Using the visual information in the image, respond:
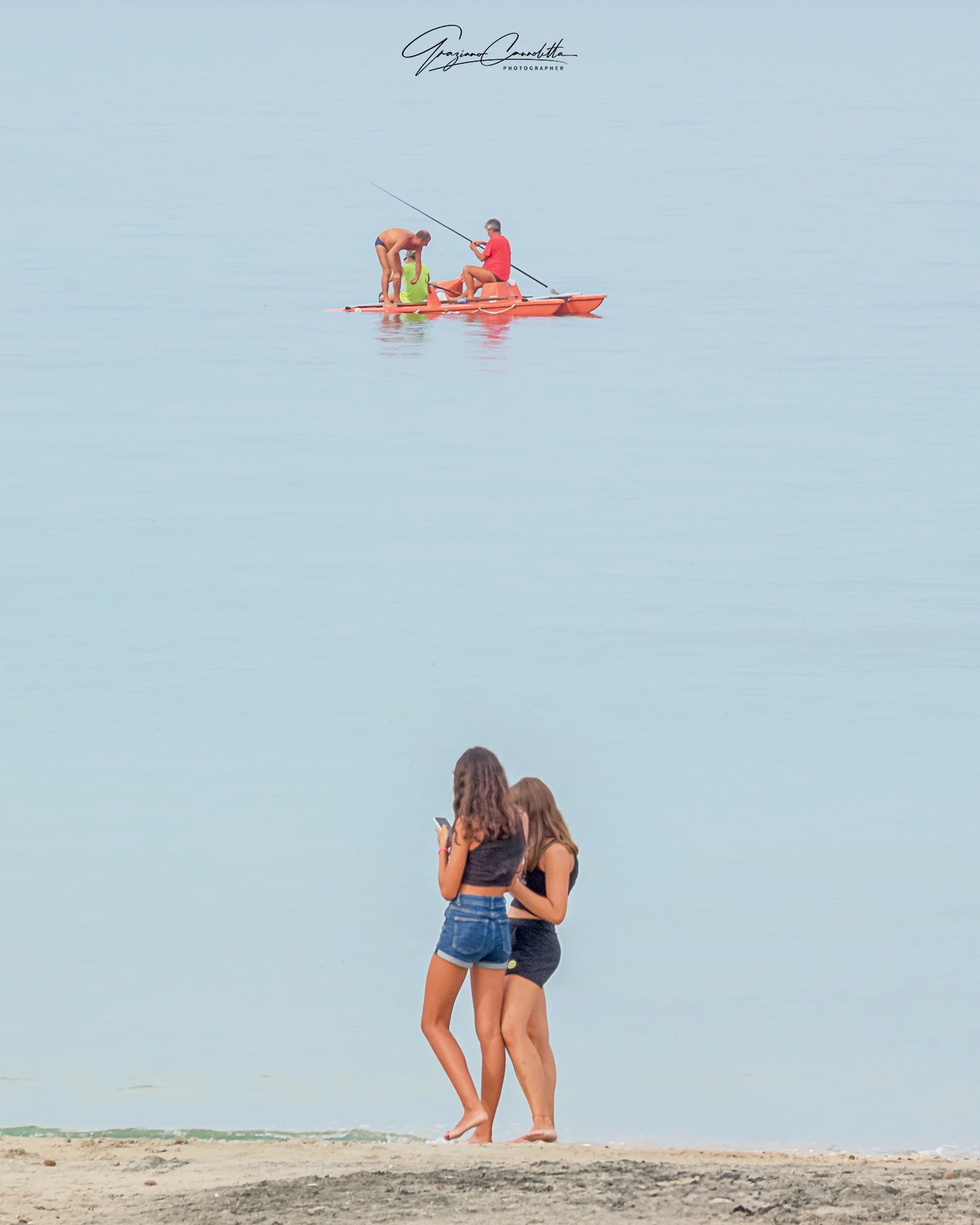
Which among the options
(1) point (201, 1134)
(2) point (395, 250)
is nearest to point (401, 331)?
(2) point (395, 250)

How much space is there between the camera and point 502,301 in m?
26.6

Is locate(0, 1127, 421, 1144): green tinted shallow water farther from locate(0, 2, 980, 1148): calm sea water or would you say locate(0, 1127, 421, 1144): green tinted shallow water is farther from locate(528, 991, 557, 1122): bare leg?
locate(528, 991, 557, 1122): bare leg

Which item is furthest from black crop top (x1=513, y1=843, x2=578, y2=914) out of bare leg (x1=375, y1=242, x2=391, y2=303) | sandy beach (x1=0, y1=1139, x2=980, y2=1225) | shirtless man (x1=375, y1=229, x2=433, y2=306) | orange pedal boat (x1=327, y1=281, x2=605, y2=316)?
orange pedal boat (x1=327, y1=281, x2=605, y2=316)

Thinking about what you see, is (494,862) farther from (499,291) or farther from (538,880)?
(499,291)

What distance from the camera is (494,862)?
6191mm

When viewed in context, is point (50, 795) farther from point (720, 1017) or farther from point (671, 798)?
point (720, 1017)

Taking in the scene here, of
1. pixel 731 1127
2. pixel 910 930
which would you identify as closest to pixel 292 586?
pixel 910 930

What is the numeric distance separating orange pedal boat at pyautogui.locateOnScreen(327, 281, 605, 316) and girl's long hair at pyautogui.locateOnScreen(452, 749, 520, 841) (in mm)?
20473

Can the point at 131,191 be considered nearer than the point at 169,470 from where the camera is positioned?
No

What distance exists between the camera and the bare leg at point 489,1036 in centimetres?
634

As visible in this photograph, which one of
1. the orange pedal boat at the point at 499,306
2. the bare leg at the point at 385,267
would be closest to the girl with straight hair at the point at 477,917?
the bare leg at the point at 385,267

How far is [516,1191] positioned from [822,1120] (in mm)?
2465

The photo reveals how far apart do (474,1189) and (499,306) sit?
72.4 feet

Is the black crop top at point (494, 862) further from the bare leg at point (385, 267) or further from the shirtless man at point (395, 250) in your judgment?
the bare leg at point (385, 267)
